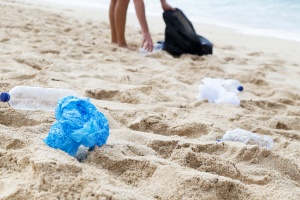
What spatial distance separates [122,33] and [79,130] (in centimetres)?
278

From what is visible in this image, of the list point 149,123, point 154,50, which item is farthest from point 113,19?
point 149,123

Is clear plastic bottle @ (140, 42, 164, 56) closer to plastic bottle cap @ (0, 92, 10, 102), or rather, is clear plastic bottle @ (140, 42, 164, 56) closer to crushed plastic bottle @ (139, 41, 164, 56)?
crushed plastic bottle @ (139, 41, 164, 56)

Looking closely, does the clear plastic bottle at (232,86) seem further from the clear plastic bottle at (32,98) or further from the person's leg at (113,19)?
the person's leg at (113,19)

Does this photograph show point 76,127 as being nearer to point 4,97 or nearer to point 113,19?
point 4,97

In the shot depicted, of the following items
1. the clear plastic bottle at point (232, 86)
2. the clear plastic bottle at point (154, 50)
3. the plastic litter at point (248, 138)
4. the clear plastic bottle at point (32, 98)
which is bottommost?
the clear plastic bottle at point (154, 50)

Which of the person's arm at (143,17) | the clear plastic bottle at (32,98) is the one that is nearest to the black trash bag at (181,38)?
the person's arm at (143,17)

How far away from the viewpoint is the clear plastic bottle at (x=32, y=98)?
2145 millimetres

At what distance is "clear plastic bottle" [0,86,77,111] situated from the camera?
2.14 metres

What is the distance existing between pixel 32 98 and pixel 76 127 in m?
0.71

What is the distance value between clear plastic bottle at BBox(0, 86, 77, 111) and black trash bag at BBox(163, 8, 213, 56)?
2.16m

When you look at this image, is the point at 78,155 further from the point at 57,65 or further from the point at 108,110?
the point at 57,65

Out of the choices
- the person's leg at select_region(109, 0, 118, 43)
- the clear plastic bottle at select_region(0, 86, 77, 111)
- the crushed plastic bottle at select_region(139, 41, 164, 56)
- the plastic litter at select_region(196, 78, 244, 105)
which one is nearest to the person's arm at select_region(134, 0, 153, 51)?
the crushed plastic bottle at select_region(139, 41, 164, 56)

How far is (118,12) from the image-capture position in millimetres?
4242

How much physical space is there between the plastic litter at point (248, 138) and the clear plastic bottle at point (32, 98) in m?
0.86
